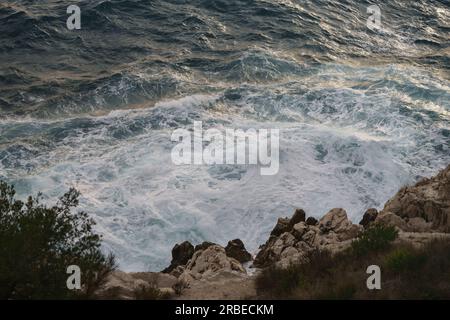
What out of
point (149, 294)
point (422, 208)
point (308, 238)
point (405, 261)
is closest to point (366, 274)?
point (405, 261)

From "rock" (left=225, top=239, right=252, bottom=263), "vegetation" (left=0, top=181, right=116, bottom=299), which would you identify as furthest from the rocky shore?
"vegetation" (left=0, top=181, right=116, bottom=299)

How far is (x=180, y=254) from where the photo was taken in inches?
611

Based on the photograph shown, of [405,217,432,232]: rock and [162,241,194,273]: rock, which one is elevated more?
[405,217,432,232]: rock

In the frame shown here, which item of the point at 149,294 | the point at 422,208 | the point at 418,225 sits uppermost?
the point at 422,208

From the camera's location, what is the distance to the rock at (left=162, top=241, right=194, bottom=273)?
1526 cm

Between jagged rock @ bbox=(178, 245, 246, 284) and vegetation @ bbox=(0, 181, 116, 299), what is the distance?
8.25ft

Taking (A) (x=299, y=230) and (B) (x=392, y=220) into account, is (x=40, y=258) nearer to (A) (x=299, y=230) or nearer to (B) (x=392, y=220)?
(A) (x=299, y=230)

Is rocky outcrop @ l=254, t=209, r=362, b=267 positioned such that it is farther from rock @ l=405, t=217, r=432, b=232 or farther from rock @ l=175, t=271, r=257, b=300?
rock @ l=175, t=271, r=257, b=300

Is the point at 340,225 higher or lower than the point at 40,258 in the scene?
higher

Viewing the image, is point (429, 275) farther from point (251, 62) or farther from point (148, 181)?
point (251, 62)

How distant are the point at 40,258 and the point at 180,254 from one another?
575 cm

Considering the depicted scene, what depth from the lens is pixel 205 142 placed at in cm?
2180

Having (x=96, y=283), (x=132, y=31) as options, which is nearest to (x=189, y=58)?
(x=132, y=31)

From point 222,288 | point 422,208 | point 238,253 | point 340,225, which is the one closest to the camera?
point 222,288
